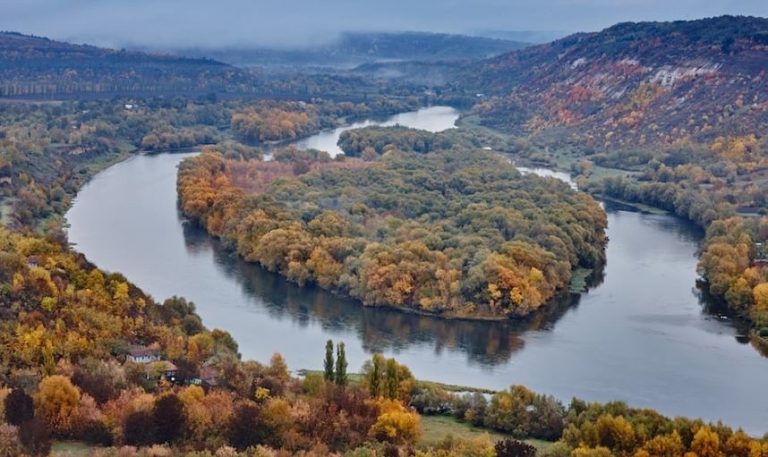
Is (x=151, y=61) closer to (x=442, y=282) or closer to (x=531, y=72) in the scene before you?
(x=531, y=72)

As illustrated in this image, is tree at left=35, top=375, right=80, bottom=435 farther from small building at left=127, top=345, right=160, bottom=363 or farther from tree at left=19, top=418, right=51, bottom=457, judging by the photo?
small building at left=127, top=345, right=160, bottom=363

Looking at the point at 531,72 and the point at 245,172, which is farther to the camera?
the point at 531,72

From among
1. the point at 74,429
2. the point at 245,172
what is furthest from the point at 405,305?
the point at 245,172

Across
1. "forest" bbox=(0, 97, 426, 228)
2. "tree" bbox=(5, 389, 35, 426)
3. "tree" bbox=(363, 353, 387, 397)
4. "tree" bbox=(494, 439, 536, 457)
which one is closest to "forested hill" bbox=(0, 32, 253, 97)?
"forest" bbox=(0, 97, 426, 228)

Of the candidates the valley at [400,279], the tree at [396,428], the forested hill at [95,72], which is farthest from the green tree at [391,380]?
the forested hill at [95,72]

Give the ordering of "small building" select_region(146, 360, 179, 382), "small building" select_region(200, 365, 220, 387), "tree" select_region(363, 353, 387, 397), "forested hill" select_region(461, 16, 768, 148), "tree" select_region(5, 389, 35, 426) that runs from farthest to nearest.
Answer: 1. "forested hill" select_region(461, 16, 768, 148)
2. "tree" select_region(363, 353, 387, 397)
3. "small building" select_region(200, 365, 220, 387)
4. "small building" select_region(146, 360, 179, 382)
5. "tree" select_region(5, 389, 35, 426)

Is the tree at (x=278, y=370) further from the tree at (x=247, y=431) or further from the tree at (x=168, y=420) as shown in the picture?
the tree at (x=168, y=420)
